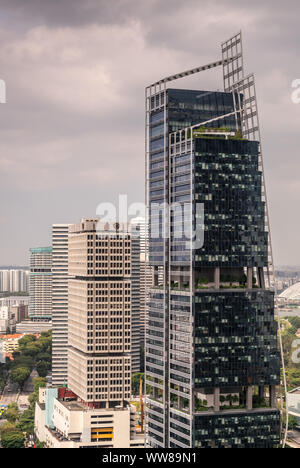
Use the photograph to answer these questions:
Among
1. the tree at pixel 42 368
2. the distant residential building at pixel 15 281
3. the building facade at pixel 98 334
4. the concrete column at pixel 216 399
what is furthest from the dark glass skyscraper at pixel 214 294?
the tree at pixel 42 368

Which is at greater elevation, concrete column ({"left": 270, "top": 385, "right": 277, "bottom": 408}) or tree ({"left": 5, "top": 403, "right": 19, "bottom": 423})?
concrete column ({"left": 270, "top": 385, "right": 277, "bottom": 408})

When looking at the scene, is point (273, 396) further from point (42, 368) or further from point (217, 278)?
point (42, 368)

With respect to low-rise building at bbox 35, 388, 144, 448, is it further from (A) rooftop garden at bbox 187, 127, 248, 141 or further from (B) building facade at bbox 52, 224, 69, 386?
(A) rooftop garden at bbox 187, 127, 248, 141

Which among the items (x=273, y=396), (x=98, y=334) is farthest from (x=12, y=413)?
(x=273, y=396)

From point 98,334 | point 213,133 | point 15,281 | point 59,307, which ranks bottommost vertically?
point 98,334

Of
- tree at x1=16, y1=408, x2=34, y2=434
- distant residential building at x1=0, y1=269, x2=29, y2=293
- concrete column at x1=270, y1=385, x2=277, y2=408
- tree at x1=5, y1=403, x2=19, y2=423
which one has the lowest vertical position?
tree at x1=16, y1=408, x2=34, y2=434

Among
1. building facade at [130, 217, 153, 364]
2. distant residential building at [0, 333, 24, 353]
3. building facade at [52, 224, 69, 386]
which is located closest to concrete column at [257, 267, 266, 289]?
building facade at [130, 217, 153, 364]
